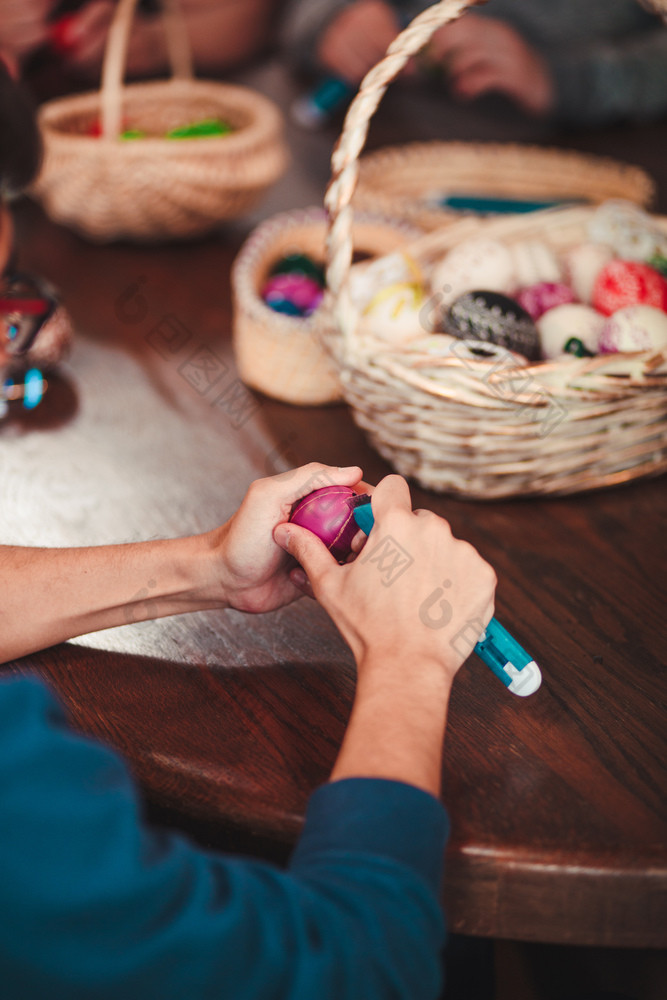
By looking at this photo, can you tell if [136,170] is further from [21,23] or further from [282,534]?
[282,534]

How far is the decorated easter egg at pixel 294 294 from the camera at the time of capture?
109 centimetres

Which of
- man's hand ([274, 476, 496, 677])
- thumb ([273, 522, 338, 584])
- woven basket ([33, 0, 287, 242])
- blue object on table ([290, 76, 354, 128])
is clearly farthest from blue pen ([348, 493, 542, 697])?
blue object on table ([290, 76, 354, 128])

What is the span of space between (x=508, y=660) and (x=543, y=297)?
53 cm

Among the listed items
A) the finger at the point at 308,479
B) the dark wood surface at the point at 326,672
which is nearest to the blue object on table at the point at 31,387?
the dark wood surface at the point at 326,672

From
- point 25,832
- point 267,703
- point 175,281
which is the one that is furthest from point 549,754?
point 175,281

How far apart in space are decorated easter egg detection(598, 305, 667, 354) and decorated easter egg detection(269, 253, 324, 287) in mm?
477

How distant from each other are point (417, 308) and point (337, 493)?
33 centimetres

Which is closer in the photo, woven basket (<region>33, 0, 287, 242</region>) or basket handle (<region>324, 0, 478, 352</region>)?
basket handle (<region>324, 0, 478, 352</region>)

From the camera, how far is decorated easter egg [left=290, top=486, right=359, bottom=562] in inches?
25.8

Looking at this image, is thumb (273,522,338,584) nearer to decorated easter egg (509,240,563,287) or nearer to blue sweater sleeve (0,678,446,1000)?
blue sweater sleeve (0,678,446,1000)

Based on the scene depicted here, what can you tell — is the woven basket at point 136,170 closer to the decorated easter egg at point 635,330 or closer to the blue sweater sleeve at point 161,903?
the decorated easter egg at point 635,330

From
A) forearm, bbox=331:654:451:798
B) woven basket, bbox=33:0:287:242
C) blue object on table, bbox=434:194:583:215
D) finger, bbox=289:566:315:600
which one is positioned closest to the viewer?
forearm, bbox=331:654:451:798

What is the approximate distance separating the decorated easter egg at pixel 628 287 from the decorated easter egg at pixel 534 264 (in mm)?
79

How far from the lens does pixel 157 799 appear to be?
2.08 feet
